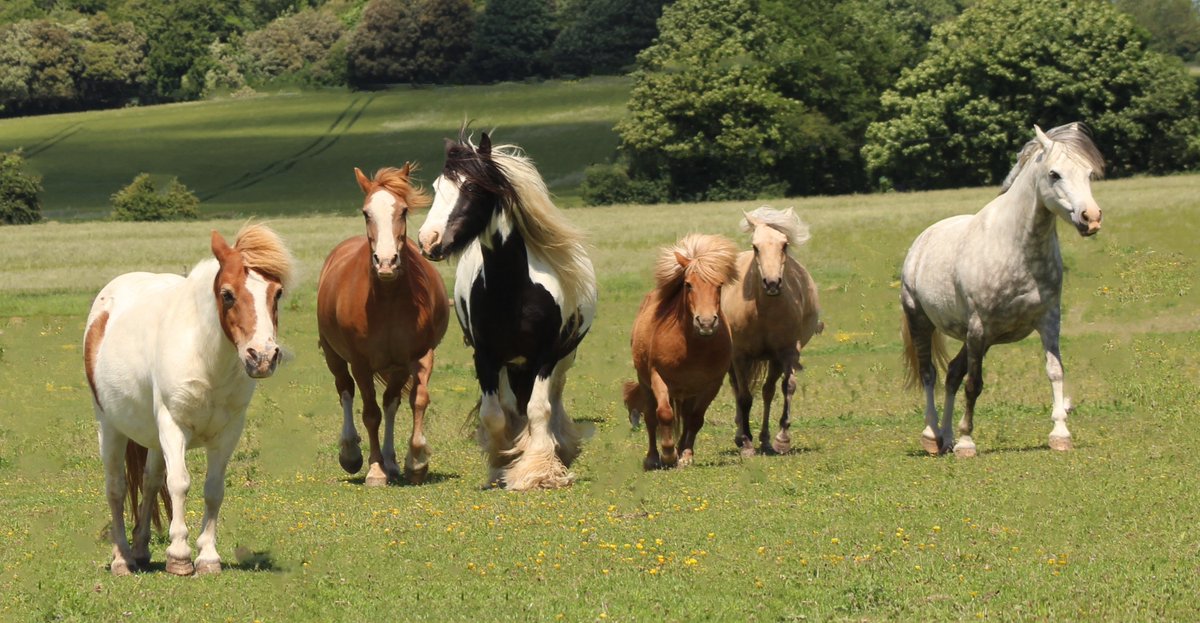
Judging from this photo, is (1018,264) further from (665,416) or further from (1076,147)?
(665,416)

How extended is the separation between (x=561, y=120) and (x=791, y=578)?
10049 centimetres

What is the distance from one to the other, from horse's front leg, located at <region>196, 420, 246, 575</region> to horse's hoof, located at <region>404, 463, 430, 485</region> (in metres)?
4.84

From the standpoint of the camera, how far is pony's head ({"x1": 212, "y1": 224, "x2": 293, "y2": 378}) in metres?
9.00

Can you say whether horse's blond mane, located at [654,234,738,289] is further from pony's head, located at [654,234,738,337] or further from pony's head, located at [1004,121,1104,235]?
pony's head, located at [1004,121,1104,235]

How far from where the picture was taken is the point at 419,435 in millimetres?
14664

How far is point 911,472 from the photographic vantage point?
536 inches

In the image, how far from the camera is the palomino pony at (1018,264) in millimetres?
14078

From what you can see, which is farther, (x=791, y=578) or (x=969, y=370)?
(x=969, y=370)

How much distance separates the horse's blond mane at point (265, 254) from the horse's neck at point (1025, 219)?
7.53 metres

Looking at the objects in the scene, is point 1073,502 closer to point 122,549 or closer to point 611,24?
point 122,549

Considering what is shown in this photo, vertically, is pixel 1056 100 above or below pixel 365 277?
below

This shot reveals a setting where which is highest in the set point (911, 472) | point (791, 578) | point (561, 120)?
point (791, 578)

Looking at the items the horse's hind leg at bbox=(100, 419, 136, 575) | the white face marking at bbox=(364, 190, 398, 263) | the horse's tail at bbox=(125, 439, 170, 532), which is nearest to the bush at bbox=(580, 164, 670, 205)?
the white face marking at bbox=(364, 190, 398, 263)

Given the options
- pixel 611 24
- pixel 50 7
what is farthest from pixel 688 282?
pixel 50 7
